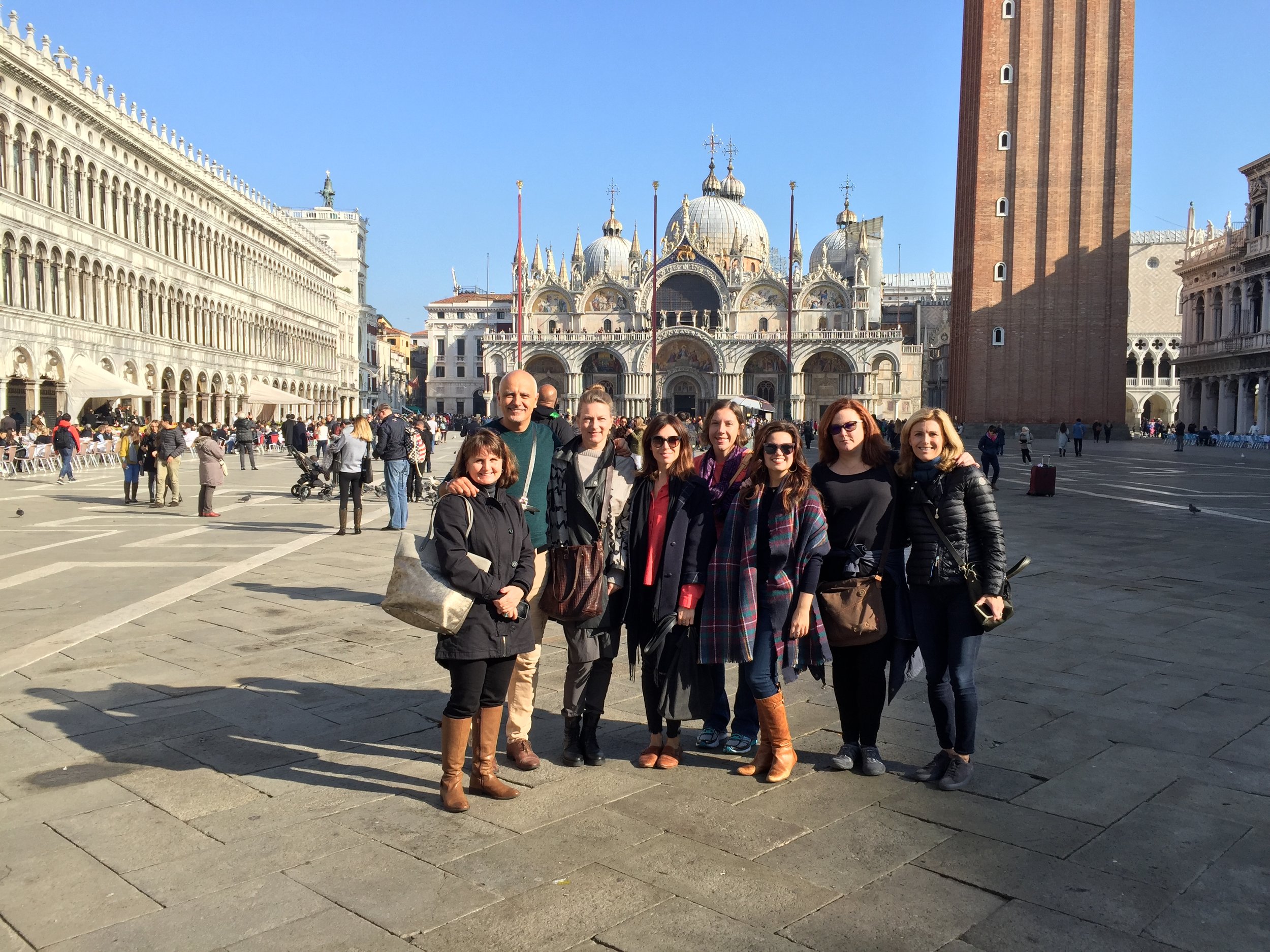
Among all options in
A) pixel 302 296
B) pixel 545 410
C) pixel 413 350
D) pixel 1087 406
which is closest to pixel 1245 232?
pixel 1087 406

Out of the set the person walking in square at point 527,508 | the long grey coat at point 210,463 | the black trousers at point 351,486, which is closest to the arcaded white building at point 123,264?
the long grey coat at point 210,463

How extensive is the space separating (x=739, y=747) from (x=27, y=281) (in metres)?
29.5

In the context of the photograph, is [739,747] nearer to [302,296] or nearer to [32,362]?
[32,362]

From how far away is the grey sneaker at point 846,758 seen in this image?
14.6 feet

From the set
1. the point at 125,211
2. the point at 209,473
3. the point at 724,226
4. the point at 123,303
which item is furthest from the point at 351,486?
the point at 724,226

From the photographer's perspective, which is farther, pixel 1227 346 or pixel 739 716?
pixel 1227 346

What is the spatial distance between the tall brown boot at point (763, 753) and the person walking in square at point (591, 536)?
669mm

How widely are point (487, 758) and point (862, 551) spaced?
5.85 ft

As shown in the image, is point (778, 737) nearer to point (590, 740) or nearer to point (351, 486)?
point (590, 740)

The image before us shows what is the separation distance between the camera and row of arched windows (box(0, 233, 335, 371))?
90.6ft

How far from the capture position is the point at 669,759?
4.49 meters

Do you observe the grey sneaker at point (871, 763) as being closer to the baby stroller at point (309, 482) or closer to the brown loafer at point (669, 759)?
the brown loafer at point (669, 759)

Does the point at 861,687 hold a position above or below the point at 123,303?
below

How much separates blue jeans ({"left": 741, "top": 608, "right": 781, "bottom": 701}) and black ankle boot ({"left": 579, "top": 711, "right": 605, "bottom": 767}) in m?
0.75
